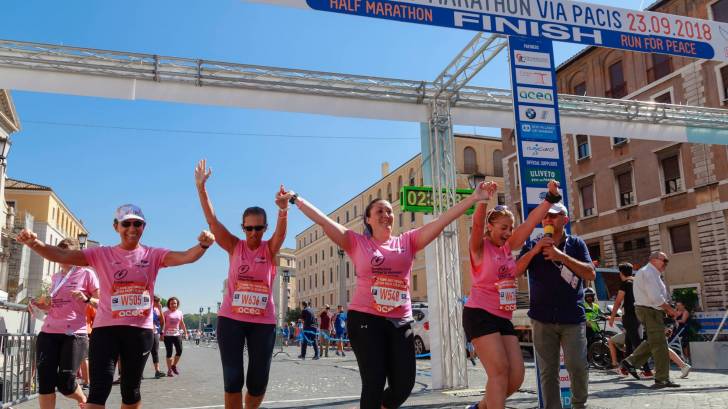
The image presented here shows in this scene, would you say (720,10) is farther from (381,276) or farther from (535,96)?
(381,276)

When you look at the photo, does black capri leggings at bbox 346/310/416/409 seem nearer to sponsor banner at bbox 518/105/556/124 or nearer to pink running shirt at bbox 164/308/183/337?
sponsor banner at bbox 518/105/556/124

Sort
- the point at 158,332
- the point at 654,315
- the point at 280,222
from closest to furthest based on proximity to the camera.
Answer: the point at 280,222, the point at 654,315, the point at 158,332

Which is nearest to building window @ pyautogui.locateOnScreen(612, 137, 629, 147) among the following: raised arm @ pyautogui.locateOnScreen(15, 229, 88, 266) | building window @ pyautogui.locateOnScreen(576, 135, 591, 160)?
building window @ pyautogui.locateOnScreen(576, 135, 591, 160)

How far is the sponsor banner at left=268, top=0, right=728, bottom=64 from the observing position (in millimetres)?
7863

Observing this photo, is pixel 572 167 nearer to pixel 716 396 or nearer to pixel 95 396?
pixel 716 396

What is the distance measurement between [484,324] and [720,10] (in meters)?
28.8

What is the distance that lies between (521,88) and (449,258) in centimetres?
368

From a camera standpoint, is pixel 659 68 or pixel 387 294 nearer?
pixel 387 294

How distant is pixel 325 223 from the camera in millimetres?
4699

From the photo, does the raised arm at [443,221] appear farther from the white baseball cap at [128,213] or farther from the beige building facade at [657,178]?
the beige building facade at [657,178]

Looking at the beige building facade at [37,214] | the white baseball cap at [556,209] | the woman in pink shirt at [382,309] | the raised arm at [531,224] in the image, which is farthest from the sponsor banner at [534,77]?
the beige building facade at [37,214]

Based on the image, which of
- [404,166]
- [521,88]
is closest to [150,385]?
[521,88]

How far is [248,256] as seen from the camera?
4988 mm

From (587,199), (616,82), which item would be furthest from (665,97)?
(587,199)
